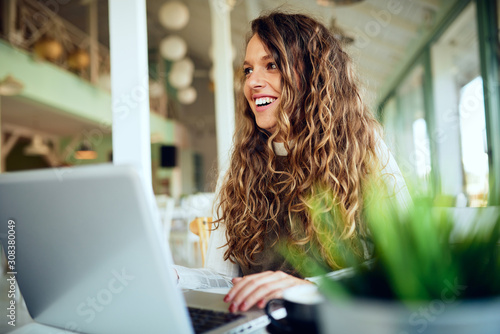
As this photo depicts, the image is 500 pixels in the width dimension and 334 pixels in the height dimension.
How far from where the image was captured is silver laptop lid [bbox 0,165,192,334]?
480 mm

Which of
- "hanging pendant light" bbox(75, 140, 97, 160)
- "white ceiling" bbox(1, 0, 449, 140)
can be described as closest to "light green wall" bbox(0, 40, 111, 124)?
"white ceiling" bbox(1, 0, 449, 140)

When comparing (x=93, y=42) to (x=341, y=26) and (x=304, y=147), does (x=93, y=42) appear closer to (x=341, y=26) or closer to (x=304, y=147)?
(x=341, y=26)

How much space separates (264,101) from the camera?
1.38m

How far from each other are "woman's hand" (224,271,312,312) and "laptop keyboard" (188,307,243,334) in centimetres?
3

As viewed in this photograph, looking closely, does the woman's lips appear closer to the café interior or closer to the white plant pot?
the café interior

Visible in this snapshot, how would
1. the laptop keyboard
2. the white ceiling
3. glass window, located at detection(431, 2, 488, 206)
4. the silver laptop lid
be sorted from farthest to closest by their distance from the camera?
1. the white ceiling
2. glass window, located at detection(431, 2, 488, 206)
3. the laptop keyboard
4. the silver laptop lid

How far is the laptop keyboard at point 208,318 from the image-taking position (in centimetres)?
65

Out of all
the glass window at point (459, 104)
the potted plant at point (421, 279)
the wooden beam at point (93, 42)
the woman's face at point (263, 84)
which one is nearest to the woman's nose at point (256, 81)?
the woman's face at point (263, 84)

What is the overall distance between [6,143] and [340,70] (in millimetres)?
10234

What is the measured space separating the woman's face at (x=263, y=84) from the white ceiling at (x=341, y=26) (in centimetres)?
23

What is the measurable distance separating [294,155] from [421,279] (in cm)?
98

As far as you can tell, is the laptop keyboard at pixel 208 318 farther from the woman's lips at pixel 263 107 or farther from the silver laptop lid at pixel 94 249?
the woman's lips at pixel 263 107

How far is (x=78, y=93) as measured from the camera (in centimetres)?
826

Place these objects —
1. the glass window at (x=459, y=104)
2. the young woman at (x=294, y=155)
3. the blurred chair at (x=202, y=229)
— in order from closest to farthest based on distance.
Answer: the young woman at (x=294, y=155), the blurred chair at (x=202, y=229), the glass window at (x=459, y=104)
